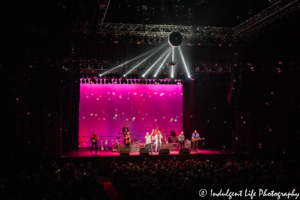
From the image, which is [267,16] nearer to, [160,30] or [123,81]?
[160,30]

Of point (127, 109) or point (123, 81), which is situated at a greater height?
point (123, 81)

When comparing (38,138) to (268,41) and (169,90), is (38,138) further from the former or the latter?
(268,41)

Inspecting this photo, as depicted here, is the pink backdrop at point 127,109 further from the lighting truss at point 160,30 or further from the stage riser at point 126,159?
the lighting truss at point 160,30

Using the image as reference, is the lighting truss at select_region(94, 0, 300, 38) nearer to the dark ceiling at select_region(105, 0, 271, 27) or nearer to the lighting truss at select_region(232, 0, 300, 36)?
the lighting truss at select_region(232, 0, 300, 36)

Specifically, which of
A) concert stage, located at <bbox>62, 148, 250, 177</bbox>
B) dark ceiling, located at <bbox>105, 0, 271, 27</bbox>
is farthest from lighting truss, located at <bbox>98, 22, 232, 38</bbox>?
concert stage, located at <bbox>62, 148, 250, 177</bbox>

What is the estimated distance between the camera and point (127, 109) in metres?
15.6

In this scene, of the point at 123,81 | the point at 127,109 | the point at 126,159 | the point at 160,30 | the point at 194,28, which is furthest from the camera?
the point at 127,109

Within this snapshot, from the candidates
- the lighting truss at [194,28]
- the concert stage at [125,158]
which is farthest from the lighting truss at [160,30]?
the concert stage at [125,158]

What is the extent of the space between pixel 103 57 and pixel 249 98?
20.7 ft

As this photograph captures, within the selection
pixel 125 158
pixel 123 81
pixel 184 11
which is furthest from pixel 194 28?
pixel 125 158

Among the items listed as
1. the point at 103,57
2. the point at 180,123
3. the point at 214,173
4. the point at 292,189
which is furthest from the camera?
the point at 180,123

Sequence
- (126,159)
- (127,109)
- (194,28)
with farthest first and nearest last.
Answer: (127,109) < (194,28) < (126,159)

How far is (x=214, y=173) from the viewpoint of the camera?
736 centimetres

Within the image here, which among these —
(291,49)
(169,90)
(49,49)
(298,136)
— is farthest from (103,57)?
(298,136)
